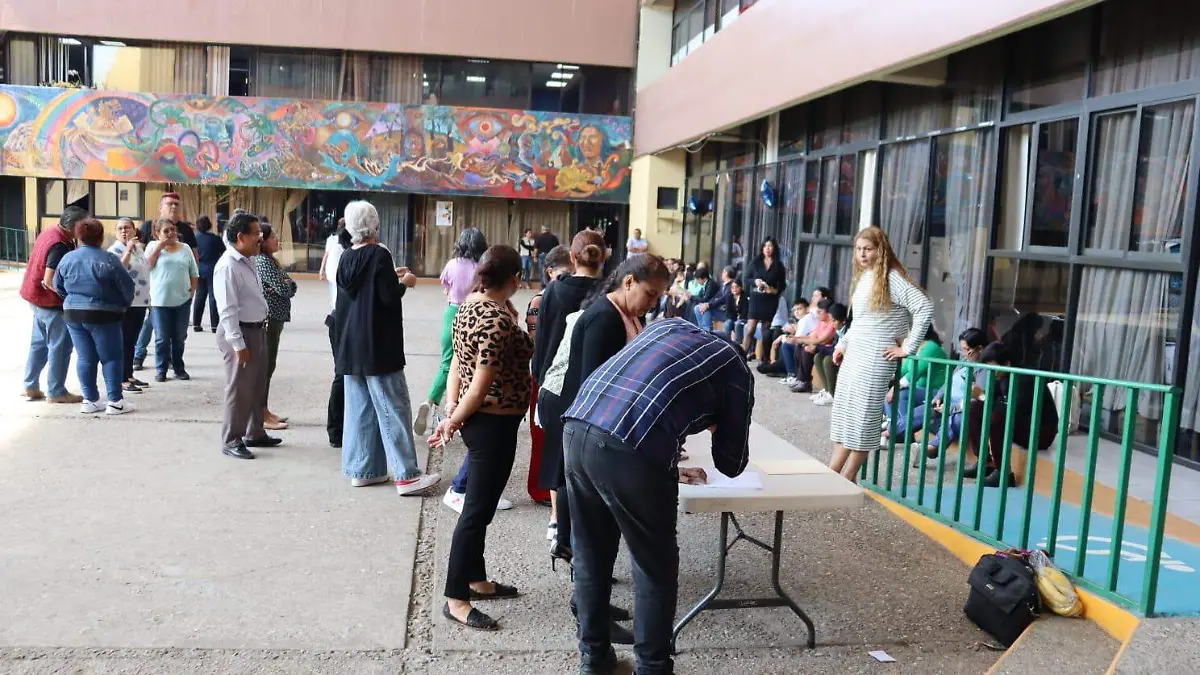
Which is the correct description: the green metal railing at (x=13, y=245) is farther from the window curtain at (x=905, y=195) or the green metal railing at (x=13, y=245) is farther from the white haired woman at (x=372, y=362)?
the white haired woman at (x=372, y=362)

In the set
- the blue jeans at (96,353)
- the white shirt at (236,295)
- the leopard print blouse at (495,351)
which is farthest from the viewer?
the blue jeans at (96,353)

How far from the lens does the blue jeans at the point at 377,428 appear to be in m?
5.78

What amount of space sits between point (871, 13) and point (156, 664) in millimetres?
7967

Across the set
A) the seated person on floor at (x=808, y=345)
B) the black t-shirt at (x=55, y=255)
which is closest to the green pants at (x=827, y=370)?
the seated person on floor at (x=808, y=345)

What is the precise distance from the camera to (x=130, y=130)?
2141 cm

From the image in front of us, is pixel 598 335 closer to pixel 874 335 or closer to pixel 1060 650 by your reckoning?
pixel 1060 650

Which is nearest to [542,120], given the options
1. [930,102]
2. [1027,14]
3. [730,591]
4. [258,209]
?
[258,209]

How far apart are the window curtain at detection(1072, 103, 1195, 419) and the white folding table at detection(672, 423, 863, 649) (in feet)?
12.2

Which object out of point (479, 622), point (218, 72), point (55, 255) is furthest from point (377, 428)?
point (218, 72)

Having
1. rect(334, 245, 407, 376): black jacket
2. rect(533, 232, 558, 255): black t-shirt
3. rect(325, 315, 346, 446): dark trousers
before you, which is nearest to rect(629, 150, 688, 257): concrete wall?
rect(533, 232, 558, 255): black t-shirt

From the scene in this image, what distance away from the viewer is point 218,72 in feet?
71.2

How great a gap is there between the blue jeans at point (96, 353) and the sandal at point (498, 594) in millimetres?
4798

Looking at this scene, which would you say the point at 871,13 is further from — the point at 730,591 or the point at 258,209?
the point at 258,209

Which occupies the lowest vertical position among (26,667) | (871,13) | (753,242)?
(26,667)
